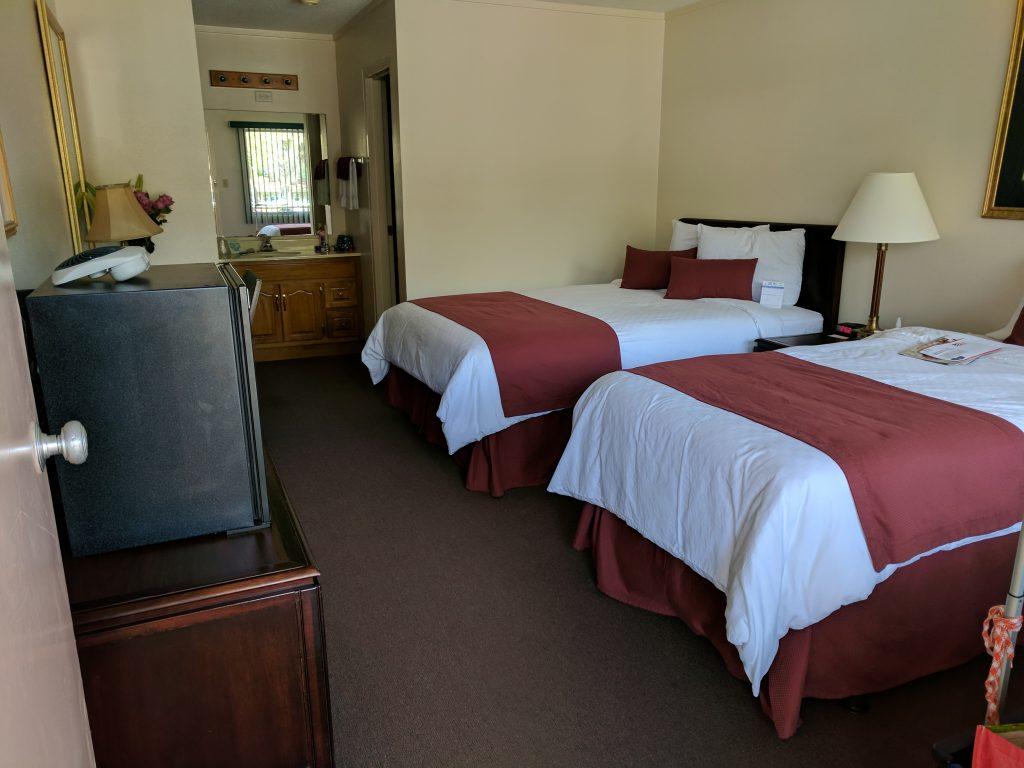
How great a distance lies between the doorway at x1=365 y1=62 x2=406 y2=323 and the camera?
5.35 meters

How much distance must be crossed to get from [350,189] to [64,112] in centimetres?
290

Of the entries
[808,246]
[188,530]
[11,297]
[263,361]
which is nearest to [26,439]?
[11,297]

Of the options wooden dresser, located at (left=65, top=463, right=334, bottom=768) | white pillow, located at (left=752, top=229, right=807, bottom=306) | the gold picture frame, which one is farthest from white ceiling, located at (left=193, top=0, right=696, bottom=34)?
wooden dresser, located at (left=65, top=463, right=334, bottom=768)

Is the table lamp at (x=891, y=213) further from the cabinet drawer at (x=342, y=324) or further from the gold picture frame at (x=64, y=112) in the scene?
the cabinet drawer at (x=342, y=324)

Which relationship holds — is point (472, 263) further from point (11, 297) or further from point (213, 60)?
point (11, 297)

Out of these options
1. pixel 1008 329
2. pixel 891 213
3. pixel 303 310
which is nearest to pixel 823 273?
pixel 891 213

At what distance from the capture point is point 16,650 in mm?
629

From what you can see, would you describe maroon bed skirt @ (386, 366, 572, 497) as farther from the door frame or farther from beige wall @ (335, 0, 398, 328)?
beige wall @ (335, 0, 398, 328)

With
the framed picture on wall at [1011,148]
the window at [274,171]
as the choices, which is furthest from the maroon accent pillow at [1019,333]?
the window at [274,171]

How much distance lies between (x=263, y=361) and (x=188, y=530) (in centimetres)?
504

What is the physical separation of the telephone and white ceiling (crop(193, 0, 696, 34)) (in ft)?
14.2

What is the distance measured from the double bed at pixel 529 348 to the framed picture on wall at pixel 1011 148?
0.88 m

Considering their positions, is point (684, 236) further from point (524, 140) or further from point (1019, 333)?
point (1019, 333)

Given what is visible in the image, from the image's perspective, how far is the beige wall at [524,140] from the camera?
4.88 metres
